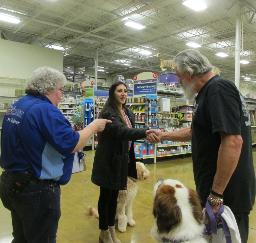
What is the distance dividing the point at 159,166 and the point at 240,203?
6.53 m

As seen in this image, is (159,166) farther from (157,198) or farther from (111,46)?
(111,46)

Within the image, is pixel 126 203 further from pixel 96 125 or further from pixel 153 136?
pixel 96 125

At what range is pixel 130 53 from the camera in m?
17.7

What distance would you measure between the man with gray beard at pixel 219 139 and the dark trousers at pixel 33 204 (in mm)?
944

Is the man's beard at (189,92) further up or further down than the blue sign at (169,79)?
further down

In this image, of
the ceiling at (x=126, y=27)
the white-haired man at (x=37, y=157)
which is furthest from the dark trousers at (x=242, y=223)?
the ceiling at (x=126, y=27)

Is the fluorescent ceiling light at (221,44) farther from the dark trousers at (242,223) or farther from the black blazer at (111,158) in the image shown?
the dark trousers at (242,223)

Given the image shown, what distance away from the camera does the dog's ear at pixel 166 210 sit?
66.5 inches

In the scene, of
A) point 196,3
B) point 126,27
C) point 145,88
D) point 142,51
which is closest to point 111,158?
point 145,88

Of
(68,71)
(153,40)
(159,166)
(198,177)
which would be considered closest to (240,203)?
(198,177)

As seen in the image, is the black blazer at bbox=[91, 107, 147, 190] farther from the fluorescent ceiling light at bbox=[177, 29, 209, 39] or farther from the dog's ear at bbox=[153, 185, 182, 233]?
the fluorescent ceiling light at bbox=[177, 29, 209, 39]

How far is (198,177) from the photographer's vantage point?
77.0 inches

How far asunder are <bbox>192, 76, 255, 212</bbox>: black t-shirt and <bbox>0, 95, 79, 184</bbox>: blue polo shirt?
0.78 m

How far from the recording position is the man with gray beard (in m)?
1.69
